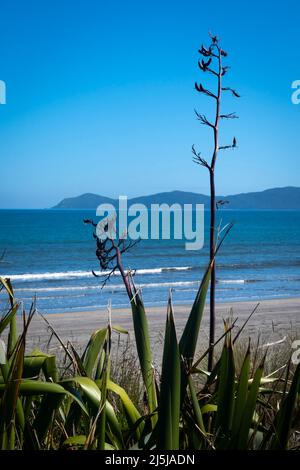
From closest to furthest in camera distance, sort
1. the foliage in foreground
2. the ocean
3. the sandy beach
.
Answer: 1. the foliage in foreground
2. the sandy beach
3. the ocean

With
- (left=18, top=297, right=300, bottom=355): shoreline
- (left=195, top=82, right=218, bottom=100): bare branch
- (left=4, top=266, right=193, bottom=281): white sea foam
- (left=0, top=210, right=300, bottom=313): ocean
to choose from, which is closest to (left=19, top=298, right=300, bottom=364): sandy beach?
(left=18, top=297, right=300, bottom=355): shoreline

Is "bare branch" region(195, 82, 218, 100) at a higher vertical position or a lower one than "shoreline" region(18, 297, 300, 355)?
higher

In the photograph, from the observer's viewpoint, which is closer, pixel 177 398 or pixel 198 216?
pixel 177 398

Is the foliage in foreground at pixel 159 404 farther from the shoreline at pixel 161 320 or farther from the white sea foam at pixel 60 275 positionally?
the white sea foam at pixel 60 275

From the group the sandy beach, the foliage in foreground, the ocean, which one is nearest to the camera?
the foliage in foreground

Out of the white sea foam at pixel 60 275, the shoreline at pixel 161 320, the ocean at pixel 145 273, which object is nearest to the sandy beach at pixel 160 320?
the shoreline at pixel 161 320

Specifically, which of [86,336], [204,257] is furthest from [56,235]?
[86,336]

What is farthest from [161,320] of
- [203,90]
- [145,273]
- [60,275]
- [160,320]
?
[145,273]

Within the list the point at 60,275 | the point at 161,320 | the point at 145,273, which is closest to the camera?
the point at 161,320

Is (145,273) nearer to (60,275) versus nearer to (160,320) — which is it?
(60,275)

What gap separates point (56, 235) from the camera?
5991cm

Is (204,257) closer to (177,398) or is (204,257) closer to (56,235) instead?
(56,235)

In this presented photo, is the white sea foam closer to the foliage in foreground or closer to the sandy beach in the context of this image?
the sandy beach
